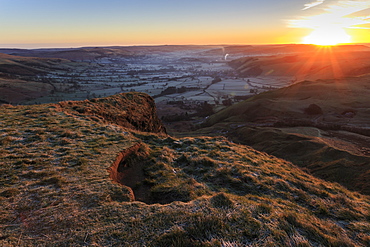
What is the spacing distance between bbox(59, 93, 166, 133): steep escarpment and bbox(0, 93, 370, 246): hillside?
4.80 metres

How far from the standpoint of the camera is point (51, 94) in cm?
14650

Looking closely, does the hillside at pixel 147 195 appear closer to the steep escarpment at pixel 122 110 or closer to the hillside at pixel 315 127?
the steep escarpment at pixel 122 110

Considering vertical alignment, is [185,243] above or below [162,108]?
above

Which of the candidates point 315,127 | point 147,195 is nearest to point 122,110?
point 147,195

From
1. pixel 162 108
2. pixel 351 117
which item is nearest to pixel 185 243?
pixel 351 117

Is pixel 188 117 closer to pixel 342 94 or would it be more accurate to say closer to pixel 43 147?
pixel 342 94

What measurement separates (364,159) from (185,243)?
29.7m

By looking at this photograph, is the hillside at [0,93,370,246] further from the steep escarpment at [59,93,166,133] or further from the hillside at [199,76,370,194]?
the hillside at [199,76,370,194]

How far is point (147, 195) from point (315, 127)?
57.3 metres

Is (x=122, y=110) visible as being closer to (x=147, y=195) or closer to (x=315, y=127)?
(x=147, y=195)

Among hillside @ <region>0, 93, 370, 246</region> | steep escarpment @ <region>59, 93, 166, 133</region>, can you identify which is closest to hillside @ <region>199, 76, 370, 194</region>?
hillside @ <region>0, 93, 370, 246</region>

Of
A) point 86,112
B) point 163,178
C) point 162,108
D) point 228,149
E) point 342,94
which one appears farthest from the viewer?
point 162,108

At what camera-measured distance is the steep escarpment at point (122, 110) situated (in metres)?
24.4

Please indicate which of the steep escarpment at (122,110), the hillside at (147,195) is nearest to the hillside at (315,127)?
the hillside at (147,195)
